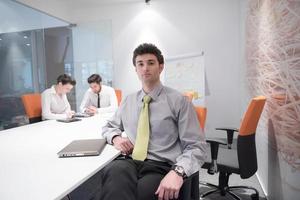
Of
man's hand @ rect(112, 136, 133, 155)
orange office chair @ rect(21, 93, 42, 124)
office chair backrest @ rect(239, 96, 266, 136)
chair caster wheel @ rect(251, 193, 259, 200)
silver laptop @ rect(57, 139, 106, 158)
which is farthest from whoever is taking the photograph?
orange office chair @ rect(21, 93, 42, 124)

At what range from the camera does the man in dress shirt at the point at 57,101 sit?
3150 millimetres

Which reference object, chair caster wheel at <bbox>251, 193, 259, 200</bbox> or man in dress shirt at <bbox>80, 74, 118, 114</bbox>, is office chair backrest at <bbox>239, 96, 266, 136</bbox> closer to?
chair caster wheel at <bbox>251, 193, 259, 200</bbox>

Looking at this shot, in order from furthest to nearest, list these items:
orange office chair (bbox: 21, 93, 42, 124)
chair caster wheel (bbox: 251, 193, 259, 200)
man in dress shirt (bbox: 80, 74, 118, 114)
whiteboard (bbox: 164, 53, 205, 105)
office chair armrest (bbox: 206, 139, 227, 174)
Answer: whiteboard (bbox: 164, 53, 205, 105), man in dress shirt (bbox: 80, 74, 118, 114), orange office chair (bbox: 21, 93, 42, 124), chair caster wheel (bbox: 251, 193, 259, 200), office chair armrest (bbox: 206, 139, 227, 174)

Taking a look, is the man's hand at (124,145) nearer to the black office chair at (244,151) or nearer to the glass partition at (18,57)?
the black office chair at (244,151)

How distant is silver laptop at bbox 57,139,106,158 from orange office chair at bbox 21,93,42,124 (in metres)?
1.75

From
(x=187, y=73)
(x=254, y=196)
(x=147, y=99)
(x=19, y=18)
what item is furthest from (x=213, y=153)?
(x=19, y=18)

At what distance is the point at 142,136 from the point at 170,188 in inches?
15.9

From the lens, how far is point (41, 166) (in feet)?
4.27

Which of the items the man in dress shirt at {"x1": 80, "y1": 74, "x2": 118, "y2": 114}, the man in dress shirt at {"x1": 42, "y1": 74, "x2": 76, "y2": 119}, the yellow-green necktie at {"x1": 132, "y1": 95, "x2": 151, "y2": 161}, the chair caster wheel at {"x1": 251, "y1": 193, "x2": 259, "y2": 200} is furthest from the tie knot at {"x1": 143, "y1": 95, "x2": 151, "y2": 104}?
the man in dress shirt at {"x1": 80, "y1": 74, "x2": 118, "y2": 114}

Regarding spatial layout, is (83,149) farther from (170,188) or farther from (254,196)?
(254,196)

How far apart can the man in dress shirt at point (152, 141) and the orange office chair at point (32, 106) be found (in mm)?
1770

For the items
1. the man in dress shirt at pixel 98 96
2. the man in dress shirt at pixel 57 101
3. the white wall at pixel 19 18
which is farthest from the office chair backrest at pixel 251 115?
the white wall at pixel 19 18

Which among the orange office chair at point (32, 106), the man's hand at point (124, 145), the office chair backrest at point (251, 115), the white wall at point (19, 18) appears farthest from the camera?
the white wall at point (19, 18)

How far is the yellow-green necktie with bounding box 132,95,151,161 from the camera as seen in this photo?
1.51 m
